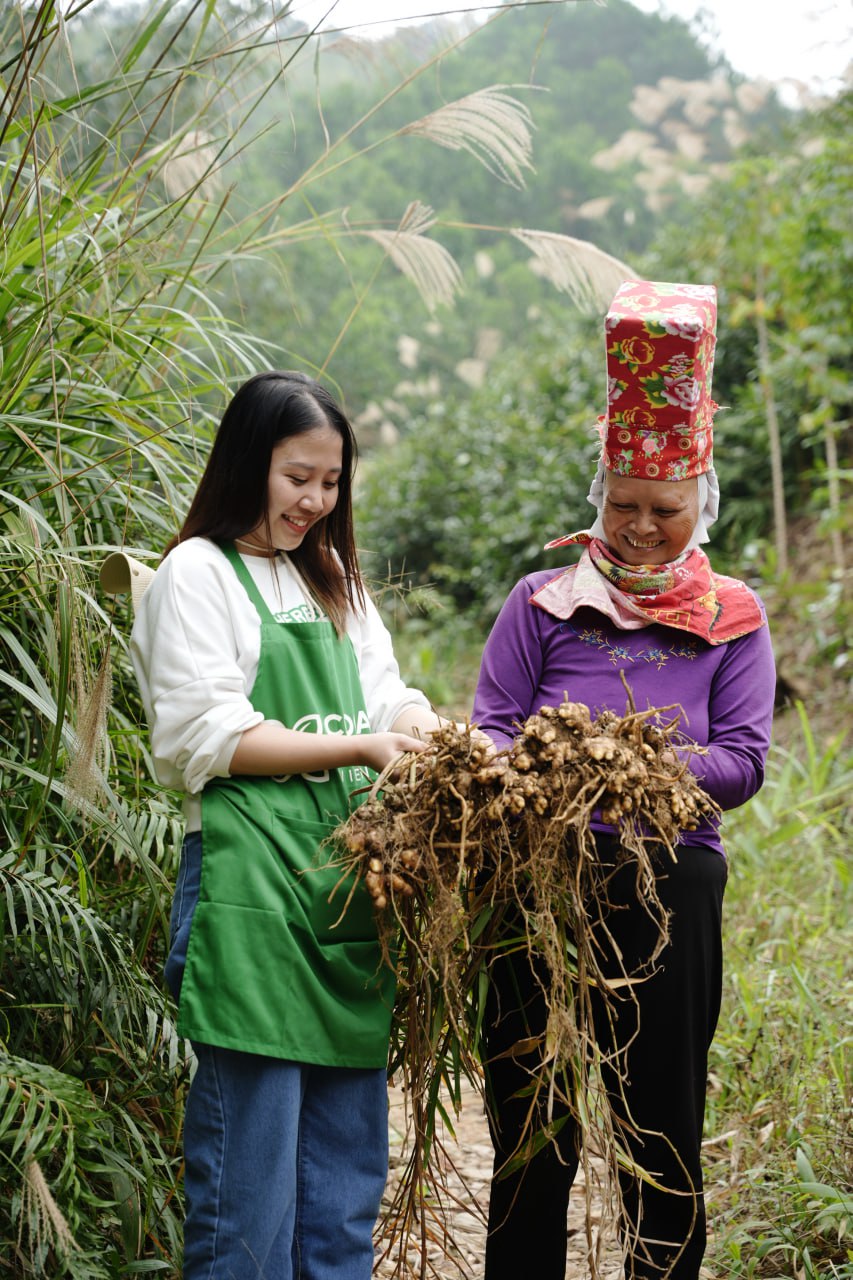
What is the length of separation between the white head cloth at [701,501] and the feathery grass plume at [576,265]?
1123mm

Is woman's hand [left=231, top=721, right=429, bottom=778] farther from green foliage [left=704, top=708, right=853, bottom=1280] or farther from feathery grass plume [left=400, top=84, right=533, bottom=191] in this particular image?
feathery grass plume [left=400, top=84, right=533, bottom=191]

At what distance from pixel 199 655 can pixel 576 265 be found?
1.89 m

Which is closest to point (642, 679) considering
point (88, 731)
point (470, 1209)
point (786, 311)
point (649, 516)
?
point (649, 516)

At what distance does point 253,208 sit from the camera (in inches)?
128

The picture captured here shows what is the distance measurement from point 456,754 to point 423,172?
977 inches

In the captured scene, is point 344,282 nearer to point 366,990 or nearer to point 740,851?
point 740,851

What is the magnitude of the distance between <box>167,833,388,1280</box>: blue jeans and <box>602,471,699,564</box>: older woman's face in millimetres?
891

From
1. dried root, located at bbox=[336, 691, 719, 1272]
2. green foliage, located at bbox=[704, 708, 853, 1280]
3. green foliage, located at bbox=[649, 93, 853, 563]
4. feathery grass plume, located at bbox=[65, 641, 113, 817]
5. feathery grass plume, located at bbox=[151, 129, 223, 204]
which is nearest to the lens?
dried root, located at bbox=[336, 691, 719, 1272]

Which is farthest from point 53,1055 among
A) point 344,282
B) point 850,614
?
point 344,282

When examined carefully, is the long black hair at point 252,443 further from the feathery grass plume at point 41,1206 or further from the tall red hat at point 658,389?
the feathery grass plume at point 41,1206

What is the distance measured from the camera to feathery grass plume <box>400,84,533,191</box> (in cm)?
301

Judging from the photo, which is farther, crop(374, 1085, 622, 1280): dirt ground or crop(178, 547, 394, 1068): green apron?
crop(374, 1085, 622, 1280): dirt ground

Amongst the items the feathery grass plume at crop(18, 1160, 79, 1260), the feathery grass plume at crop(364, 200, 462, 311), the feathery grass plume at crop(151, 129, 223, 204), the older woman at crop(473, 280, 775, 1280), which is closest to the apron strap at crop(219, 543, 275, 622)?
the older woman at crop(473, 280, 775, 1280)

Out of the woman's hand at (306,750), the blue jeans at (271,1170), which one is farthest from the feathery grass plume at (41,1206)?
the woman's hand at (306,750)
